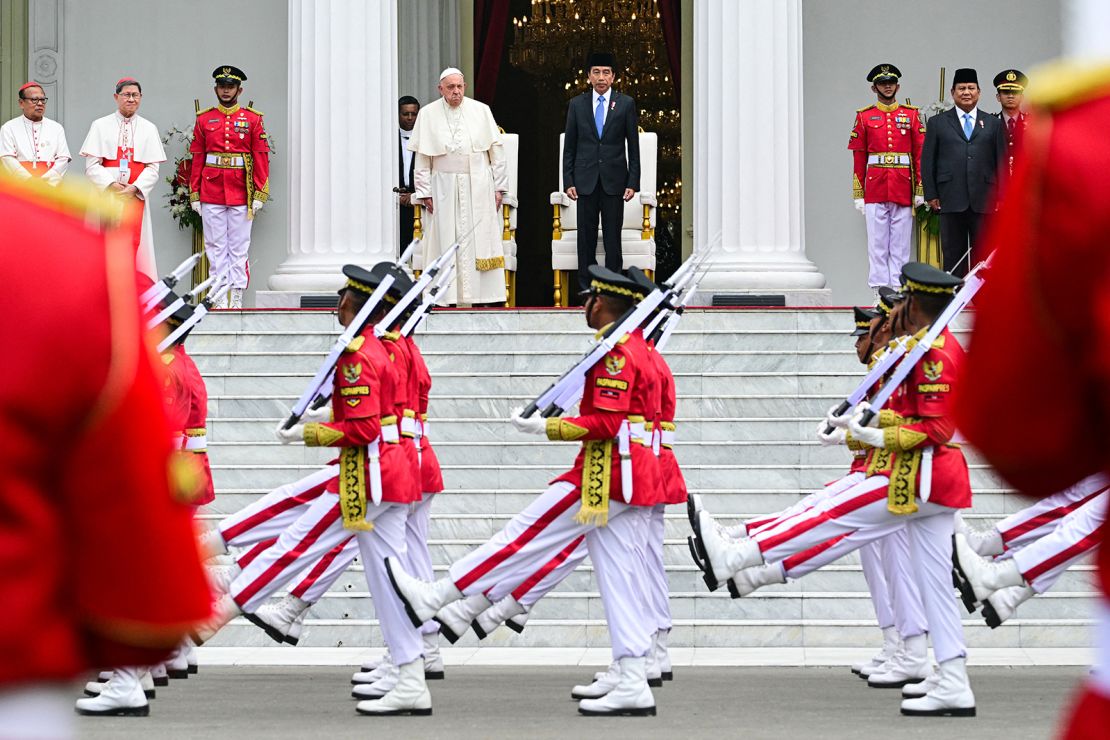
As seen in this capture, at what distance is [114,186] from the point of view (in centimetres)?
1597

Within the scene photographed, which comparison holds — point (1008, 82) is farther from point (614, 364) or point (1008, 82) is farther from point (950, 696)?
point (950, 696)

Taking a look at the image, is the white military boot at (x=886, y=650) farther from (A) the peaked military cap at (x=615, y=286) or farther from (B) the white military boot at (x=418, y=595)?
(B) the white military boot at (x=418, y=595)

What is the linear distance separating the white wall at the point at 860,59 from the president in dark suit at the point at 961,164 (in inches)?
142

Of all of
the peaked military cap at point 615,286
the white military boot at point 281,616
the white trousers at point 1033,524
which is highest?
the peaked military cap at point 615,286

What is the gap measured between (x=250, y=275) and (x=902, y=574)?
1196 centimetres

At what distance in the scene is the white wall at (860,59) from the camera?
19.1m

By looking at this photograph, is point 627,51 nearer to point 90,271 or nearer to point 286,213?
point 286,213

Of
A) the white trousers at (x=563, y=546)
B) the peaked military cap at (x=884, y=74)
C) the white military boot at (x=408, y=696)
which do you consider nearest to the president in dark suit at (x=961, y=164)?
the peaked military cap at (x=884, y=74)

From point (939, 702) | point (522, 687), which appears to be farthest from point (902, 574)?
point (522, 687)

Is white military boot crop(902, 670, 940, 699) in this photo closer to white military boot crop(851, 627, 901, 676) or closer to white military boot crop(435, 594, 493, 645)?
white military boot crop(851, 627, 901, 676)

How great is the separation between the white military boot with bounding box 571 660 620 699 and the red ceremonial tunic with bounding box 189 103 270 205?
9136 mm

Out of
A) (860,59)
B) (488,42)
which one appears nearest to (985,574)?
(860,59)

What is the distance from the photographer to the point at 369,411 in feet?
26.7

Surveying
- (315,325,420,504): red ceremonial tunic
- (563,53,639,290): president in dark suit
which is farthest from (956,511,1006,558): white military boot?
(563,53,639,290): president in dark suit
